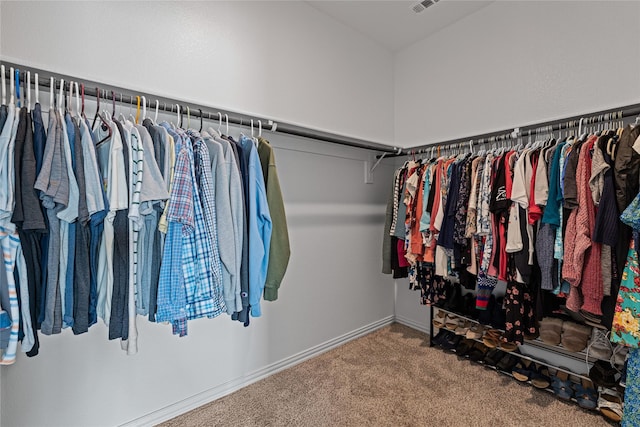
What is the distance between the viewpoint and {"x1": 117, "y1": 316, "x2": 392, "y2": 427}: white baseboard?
155 cm

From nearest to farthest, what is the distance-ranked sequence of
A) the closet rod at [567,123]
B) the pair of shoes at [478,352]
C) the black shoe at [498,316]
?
the closet rod at [567,123]
the black shoe at [498,316]
the pair of shoes at [478,352]

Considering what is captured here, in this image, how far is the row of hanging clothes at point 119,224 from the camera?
905 millimetres

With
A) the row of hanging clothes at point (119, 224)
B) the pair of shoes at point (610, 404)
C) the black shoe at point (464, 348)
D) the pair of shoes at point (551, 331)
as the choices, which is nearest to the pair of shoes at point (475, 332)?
the black shoe at point (464, 348)

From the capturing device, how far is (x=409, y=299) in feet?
8.89

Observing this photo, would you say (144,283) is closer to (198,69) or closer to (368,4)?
(198,69)

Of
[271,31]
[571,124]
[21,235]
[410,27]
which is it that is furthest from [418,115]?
[21,235]

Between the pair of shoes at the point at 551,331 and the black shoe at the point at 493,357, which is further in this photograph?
the black shoe at the point at 493,357

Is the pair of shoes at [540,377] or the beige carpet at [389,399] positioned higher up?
the pair of shoes at [540,377]

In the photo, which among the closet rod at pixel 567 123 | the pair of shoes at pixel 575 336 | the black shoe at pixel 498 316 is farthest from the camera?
the black shoe at pixel 498 316

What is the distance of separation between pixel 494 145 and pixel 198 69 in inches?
80.1

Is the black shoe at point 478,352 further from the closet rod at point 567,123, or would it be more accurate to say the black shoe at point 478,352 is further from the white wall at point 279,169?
the closet rod at point 567,123

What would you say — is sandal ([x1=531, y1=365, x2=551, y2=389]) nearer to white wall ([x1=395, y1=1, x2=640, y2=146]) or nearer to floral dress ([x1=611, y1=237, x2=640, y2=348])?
floral dress ([x1=611, y1=237, x2=640, y2=348])

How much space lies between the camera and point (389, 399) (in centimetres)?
171

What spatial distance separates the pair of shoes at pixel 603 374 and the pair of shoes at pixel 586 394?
4.4 inches
